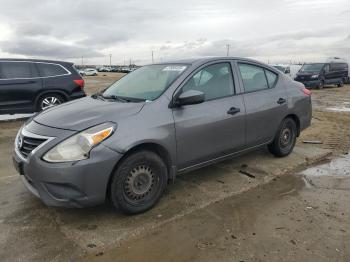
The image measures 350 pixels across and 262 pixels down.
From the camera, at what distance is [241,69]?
5.36 m

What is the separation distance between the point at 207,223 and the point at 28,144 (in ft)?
6.51

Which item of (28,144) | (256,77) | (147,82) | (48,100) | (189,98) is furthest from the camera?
(48,100)

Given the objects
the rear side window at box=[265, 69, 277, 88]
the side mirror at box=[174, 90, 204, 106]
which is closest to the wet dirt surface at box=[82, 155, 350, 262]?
the side mirror at box=[174, 90, 204, 106]

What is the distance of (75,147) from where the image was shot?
11.8ft

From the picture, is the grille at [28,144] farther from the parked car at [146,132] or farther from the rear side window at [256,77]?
the rear side window at [256,77]

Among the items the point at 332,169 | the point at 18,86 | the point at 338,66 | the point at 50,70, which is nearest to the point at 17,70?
the point at 18,86

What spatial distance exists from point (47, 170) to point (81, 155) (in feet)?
1.12

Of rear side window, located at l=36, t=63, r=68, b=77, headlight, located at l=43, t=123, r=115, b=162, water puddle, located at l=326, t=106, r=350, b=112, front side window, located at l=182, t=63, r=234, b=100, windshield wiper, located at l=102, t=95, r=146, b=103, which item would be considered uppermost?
rear side window, located at l=36, t=63, r=68, b=77

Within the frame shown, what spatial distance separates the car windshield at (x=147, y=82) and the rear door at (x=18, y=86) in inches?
204

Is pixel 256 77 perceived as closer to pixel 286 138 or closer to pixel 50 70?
pixel 286 138

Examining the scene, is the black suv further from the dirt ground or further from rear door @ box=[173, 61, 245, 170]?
rear door @ box=[173, 61, 245, 170]

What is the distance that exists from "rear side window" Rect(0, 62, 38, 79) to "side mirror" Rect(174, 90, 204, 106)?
6.75 meters

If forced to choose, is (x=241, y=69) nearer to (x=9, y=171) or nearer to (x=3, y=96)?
(x=9, y=171)

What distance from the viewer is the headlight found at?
3.57 m
